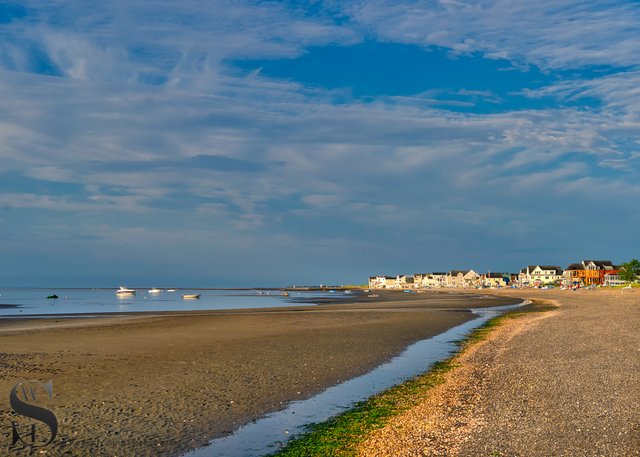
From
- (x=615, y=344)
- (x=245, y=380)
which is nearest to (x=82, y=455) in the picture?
(x=245, y=380)

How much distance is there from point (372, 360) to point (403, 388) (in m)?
7.38

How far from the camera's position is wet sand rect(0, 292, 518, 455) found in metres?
14.5

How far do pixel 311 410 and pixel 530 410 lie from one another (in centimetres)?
676

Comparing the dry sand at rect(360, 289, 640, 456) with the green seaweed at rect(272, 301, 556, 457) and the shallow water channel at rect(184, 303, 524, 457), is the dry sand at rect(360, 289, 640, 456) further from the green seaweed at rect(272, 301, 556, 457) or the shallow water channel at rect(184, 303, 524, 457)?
the shallow water channel at rect(184, 303, 524, 457)

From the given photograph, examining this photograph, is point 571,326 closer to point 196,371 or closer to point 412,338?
point 412,338

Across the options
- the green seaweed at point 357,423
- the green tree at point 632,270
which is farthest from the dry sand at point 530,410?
the green tree at point 632,270

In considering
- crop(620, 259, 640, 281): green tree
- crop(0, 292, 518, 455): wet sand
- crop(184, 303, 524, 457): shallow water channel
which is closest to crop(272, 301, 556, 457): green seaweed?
crop(184, 303, 524, 457): shallow water channel

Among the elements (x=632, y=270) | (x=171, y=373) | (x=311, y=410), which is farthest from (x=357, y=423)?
(x=632, y=270)

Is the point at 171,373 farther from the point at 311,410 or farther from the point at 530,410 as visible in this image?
the point at 530,410

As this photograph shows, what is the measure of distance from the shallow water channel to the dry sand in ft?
7.49

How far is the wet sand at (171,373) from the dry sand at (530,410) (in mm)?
5229

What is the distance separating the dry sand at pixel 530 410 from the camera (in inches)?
468

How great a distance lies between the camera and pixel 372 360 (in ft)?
89.7

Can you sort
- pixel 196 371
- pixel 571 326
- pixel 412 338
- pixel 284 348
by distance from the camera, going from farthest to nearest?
pixel 571 326 → pixel 412 338 → pixel 284 348 → pixel 196 371
